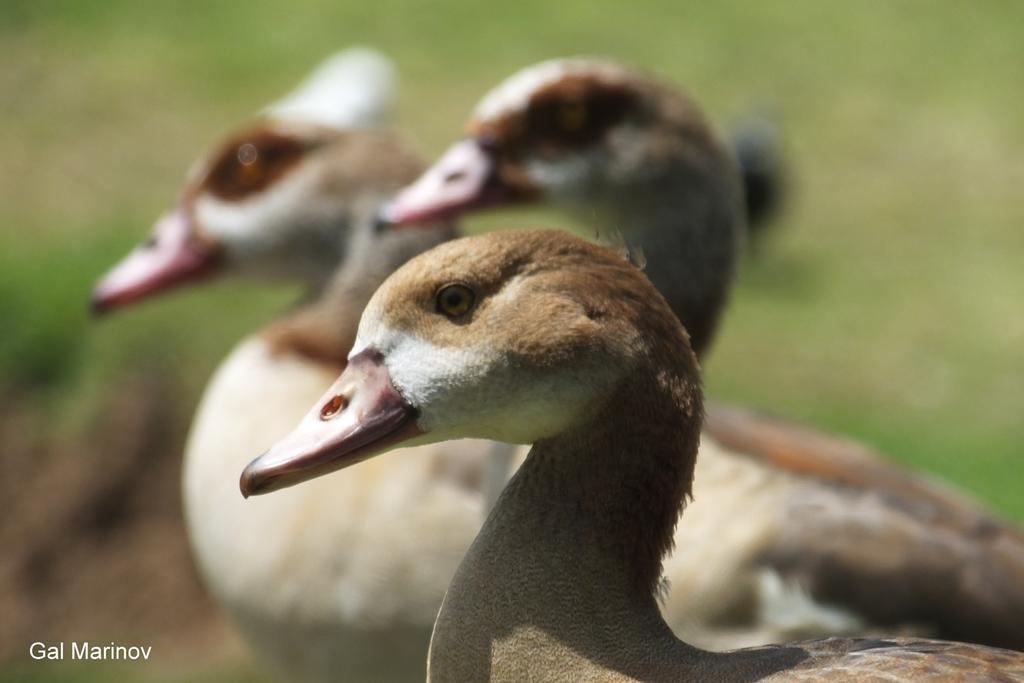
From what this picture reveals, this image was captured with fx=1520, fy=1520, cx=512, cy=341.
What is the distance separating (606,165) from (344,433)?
4.44 ft

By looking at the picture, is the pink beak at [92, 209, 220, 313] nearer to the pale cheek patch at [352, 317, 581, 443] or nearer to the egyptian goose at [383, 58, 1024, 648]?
the egyptian goose at [383, 58, 1024, 648]

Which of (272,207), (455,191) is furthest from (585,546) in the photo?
(272,207)

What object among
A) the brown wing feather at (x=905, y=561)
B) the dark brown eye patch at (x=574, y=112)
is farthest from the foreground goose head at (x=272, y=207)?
the brown wing feather at (x=905, y=561)

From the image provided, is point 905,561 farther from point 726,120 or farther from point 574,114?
point 726,120

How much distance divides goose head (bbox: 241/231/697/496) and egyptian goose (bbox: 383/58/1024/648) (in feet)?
3.08

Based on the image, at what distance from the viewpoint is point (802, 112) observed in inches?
336

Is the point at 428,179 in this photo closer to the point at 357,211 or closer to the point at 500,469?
the point at 357,211

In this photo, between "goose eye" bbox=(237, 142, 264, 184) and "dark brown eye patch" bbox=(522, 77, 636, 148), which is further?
"goose eye" bbox=(237, 142, 264, 184)

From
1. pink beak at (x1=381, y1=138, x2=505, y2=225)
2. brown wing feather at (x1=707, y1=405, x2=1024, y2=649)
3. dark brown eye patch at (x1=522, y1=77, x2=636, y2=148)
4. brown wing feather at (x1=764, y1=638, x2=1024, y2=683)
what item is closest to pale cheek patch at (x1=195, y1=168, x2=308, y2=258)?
pink beak at (x1=381, y1=138, x2=505, y2=225)

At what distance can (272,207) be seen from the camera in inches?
128

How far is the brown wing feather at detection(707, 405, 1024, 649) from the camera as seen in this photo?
2549mm

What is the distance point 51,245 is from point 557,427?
517cm

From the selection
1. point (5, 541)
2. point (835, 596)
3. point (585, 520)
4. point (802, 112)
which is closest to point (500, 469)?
point (835, 596)

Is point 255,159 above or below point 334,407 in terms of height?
above
